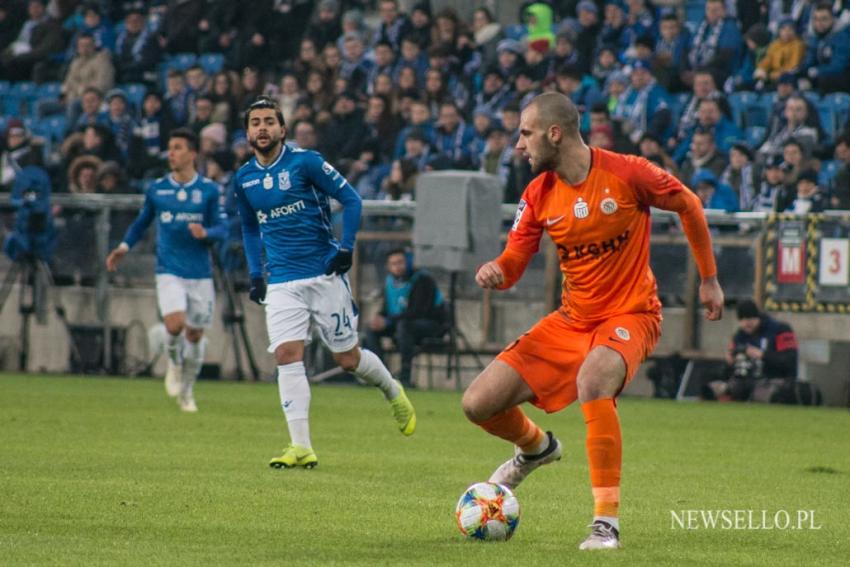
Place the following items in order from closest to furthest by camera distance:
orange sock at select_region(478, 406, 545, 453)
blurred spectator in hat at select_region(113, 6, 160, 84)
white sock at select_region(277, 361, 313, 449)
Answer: orange sock at select_region(478, 406, 545, 453) < white sock at select_region(277, 361, 313, 449) < blurred spectator in hat at select_region(113, 6, 160, 84)

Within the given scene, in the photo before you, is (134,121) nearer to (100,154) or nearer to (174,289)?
(100,154)

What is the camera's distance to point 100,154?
24.6 m

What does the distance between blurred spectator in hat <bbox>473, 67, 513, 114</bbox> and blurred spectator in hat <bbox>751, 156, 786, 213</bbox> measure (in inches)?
165

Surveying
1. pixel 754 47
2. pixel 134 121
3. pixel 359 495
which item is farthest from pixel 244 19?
pixel 359 495

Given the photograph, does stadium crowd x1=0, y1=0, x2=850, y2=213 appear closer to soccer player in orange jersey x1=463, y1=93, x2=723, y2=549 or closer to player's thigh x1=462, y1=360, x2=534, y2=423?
soccer player in orange jersey x1=463, y1=93, x2=723, y2=549

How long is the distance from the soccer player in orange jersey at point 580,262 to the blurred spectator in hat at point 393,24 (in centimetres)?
1675

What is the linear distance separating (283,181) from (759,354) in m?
8.37

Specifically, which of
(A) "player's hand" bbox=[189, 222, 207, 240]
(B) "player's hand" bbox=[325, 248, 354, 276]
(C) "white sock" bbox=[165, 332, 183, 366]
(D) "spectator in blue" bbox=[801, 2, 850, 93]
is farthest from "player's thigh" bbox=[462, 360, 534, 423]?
(D) "spectator in blue" bbox=[801, 2, 850, 93]

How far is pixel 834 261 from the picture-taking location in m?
18.8

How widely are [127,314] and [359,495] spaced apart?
44.0 feet

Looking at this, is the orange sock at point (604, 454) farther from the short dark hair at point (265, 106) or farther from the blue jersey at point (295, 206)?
the short dark hair at point (265, 106)

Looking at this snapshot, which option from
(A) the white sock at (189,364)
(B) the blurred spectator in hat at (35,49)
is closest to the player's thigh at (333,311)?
(A) the white sock at (189,364)

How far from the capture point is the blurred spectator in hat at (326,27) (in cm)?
2628

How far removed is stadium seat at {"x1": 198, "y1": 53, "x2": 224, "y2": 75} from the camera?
27.2m
